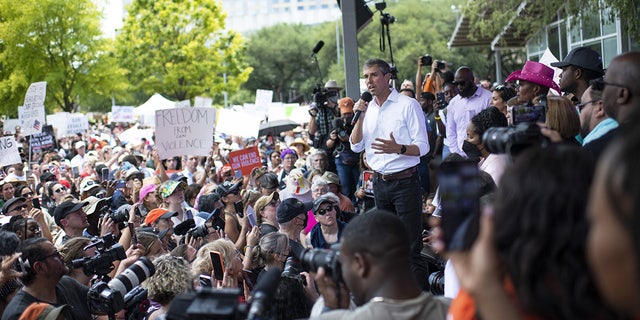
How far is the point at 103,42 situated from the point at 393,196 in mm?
39972

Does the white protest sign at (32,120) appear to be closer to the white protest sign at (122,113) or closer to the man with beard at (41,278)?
the man with beard at (41,278)

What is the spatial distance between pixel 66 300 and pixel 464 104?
5.78 meters

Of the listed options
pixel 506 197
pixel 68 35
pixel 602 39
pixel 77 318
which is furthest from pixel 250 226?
pixel 68 35

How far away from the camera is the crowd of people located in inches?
89.2

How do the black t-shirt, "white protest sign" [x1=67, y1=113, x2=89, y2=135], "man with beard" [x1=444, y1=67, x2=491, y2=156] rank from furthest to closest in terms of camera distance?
"white protest sign" [x1=67, y1=113, x2=89, y2=135]
"man with beard" [x1=444, y1=67, x2=491, y2=156]
the black t-shirt

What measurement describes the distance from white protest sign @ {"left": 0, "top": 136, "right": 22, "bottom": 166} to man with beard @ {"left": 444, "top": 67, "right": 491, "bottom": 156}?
807cm

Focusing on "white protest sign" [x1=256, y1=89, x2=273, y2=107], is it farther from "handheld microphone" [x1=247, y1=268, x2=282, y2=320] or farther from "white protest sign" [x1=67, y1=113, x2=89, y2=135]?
"handheld microphone" [x1=247, y1=268, x2=282, y2=320]

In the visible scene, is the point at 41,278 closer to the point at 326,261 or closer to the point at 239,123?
the point at 326,261

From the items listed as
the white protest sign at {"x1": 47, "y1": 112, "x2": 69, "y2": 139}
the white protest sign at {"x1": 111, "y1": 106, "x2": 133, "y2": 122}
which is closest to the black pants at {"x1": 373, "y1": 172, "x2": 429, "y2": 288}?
the white protest sign at {"x1": 47, "y1": 112, "x2": 69, "y2": 139}

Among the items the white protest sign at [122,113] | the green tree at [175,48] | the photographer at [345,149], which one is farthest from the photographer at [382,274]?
the green tree at [175,48]

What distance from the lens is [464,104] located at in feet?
34.8

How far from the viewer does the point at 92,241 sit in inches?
279

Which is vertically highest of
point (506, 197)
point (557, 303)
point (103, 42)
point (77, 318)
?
point (103, 42)

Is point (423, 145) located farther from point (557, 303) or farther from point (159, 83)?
point (159, 83)
